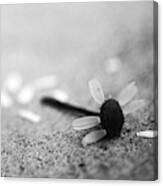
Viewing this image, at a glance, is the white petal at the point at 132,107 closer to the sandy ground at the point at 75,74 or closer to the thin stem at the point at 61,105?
the sandy ground at the point at 75,74

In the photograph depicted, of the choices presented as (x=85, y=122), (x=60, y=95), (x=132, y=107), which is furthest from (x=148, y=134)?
(x=60, y=95)

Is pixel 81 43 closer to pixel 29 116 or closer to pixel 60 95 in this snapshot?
pixel 60 95

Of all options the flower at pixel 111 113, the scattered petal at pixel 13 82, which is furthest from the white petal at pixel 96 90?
the scattered petal at pixel 13 82

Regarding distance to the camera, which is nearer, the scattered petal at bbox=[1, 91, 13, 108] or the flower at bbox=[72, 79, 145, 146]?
the flower at bbox=[72, 79, 145, 146]

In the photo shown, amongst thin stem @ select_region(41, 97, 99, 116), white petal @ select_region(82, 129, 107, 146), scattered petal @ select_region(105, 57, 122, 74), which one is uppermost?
scattered petal @ select_region(105, 57, 122, 74)

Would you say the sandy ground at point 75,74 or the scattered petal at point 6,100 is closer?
the sandy ground at point 75,74

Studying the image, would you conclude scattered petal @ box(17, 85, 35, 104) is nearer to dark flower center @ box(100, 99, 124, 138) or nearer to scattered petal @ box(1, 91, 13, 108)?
scattered petal @ box(1, 91, 13, 108)

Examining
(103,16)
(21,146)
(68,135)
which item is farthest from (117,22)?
(21,146)

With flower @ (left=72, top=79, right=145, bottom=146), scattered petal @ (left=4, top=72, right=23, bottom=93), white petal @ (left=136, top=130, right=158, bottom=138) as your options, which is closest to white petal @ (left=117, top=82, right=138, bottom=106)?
flower @ (left=72, top=79, right=145, bottom=146)
